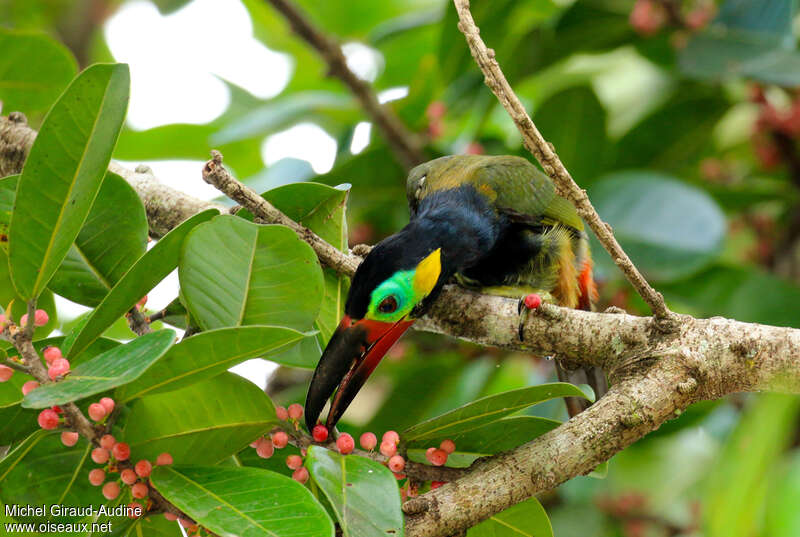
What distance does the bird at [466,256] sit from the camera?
2096 millimetres

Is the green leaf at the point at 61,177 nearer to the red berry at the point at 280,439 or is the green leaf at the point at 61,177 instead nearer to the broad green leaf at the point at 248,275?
the broad green leaf at the point at 248,275

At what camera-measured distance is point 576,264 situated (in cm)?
309

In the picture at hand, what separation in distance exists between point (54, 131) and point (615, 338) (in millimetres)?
1245

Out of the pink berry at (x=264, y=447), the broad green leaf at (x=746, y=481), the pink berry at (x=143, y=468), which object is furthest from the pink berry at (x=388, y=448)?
the broad green leaf at (x=746, y=481)

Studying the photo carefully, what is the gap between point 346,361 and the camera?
77.0 inches

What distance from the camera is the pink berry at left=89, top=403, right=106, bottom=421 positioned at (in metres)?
1.51

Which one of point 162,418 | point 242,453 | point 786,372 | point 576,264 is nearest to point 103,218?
point 162,418

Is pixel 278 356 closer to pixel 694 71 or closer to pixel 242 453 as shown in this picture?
pixel 242 453

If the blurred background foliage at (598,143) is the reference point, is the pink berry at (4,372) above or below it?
below

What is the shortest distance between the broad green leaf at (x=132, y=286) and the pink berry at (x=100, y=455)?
19 cm

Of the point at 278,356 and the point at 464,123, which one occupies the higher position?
the point at 464,123

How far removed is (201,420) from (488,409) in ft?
1.85

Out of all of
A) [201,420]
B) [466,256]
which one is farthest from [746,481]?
[466,256]

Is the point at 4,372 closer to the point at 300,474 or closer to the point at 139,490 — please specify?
the point at 139,490
